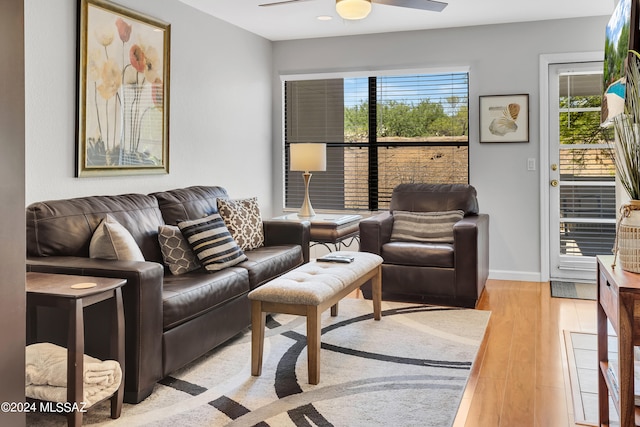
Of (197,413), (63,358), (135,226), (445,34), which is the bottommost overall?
(197,413)

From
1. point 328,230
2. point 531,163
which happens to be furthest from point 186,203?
point 531,163

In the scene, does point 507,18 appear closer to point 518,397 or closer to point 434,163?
point 434,163

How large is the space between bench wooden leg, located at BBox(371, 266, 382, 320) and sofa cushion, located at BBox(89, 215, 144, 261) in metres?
1.64

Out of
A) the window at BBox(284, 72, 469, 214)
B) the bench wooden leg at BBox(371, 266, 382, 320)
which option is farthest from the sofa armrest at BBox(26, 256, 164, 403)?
the window at BBox(284, 72, 469, 214)

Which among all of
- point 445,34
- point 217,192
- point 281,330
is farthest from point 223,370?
point 445,34

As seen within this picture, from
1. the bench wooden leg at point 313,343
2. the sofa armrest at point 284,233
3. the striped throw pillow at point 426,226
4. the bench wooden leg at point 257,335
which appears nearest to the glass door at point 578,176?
the striped throw pillow at point 426,226

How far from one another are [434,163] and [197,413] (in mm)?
3904

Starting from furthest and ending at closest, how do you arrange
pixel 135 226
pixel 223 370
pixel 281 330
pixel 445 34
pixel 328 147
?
pixel 328 147 → pixel 445 34 → pixel 281 330 → pixel 135 226 → pixel 223 370

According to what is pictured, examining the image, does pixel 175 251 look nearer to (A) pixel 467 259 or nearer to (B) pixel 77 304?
(B) pixel 77 304

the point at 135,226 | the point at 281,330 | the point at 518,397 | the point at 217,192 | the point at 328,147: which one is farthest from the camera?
the point at 328,147

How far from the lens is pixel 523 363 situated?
10.2 feet

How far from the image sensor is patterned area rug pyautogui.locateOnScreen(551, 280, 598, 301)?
4.72m

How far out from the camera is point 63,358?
2340 millimetres

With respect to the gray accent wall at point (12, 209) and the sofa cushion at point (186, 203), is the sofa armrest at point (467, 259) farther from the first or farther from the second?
the gray accent wall at point (12, 209)
